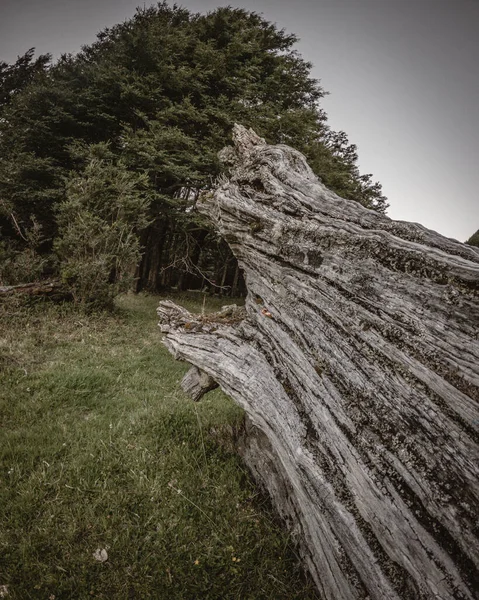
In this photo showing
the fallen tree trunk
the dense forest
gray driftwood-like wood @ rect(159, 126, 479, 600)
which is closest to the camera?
gray driftwood-like wood @ rect(159, 126, 479, 600)

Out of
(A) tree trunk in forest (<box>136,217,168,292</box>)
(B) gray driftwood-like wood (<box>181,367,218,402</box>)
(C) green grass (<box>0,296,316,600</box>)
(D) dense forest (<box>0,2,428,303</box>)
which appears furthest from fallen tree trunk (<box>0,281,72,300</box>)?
(A) tree trunk in forest (<box>136,217,168,292</box>)

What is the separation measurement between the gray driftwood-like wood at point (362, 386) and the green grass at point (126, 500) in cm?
47

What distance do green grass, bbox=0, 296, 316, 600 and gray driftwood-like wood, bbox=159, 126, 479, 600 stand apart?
47cm

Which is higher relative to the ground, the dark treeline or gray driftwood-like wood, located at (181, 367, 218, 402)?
the dark treeline

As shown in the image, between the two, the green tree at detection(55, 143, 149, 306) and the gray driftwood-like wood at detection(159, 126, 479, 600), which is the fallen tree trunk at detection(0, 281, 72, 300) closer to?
the green tree at detection(55, 143, 149, 306)

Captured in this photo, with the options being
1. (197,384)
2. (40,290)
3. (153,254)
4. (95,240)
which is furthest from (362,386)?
(153,254)

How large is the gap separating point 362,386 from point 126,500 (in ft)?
8.98

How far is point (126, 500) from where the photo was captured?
3.14 metres

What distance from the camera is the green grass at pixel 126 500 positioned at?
97.0 inches

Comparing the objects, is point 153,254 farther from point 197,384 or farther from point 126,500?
Answer: point 126,500

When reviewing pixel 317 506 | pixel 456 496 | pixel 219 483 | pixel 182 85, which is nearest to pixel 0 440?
pixel 219 483

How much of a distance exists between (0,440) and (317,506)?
4166 millimetres

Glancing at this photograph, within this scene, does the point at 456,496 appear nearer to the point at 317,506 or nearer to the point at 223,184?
the point at 317,506

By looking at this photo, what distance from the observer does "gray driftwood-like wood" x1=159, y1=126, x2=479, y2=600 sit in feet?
5.98
